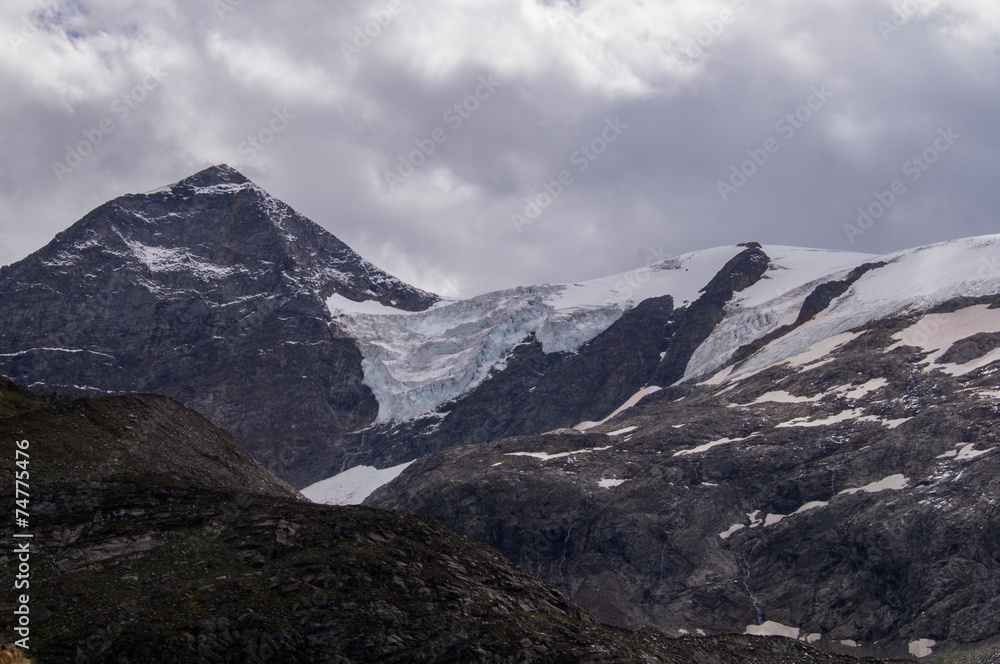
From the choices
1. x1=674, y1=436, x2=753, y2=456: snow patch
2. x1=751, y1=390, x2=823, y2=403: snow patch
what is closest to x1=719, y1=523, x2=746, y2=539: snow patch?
x1=674, y1=436, x2=753, y2=456: snow patch

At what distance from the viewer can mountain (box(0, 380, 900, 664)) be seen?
43.9 m

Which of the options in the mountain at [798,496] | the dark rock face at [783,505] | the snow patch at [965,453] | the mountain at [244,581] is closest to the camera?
the mountain at [244,581]

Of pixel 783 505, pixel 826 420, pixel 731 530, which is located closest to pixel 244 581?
pixel 731 530

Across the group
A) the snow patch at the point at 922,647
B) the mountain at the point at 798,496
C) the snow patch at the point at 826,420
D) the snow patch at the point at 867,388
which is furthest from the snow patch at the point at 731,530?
the snow patch at the point at 922,647

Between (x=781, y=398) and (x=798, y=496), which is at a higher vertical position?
(x=781, y=398)

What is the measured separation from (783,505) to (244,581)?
106778 millimetres

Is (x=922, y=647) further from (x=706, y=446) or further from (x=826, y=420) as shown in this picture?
(x=706, y=446)

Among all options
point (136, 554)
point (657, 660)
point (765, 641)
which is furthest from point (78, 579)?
point (765, 641)

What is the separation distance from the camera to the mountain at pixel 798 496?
116 meters

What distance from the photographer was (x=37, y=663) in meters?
39.3

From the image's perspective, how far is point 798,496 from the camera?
458 feet

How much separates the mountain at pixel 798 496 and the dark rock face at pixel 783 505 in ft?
0.89

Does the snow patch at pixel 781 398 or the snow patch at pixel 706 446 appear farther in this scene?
the snow patch at pixel 781 398

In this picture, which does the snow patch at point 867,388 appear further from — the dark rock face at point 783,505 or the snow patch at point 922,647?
the snow patch at point 922,647
